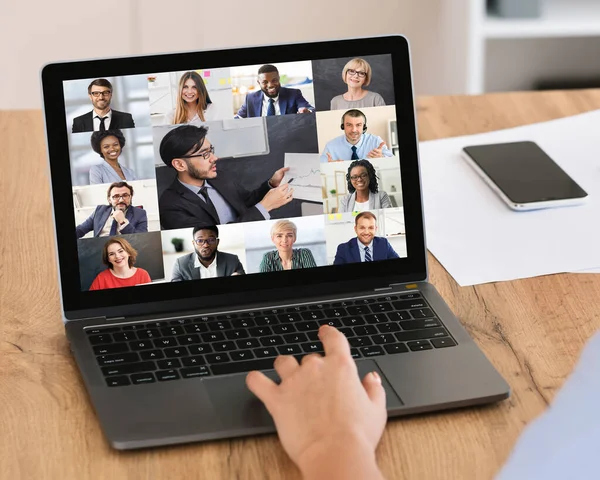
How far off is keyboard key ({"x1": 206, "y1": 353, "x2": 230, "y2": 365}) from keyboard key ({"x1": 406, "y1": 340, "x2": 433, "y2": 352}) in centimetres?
18

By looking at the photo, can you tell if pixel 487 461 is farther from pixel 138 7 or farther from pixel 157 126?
pixel 138 7

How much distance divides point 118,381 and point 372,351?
244 millimetres

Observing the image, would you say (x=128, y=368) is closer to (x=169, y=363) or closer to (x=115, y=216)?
(x=169, y=363)

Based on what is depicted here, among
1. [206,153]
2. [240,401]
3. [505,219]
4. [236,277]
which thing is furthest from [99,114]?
[505,219]

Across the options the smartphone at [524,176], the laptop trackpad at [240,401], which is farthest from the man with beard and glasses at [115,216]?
the smartphone at [524,176]

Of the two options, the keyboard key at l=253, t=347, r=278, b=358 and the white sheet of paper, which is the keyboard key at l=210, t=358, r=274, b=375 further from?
the white sheet of paper

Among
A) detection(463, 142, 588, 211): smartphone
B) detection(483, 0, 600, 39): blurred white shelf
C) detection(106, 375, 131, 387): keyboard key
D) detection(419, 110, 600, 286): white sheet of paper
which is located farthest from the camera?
detection(483, 0, 600, 39): blurred white shelf

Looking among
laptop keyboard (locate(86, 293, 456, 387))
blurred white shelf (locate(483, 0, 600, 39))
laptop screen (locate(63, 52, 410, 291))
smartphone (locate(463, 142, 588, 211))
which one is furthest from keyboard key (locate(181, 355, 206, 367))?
blurred white shelf (locate(483, 0, 600, 39))

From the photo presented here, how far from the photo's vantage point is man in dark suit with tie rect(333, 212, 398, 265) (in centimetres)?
97

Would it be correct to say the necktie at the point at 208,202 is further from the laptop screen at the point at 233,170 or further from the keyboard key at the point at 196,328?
the keyboard key at the point at 196,328

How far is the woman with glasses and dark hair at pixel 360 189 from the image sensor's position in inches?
38.3

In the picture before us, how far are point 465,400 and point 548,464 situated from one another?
34 cm

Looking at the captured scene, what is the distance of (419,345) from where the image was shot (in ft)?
2.89

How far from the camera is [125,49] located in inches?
110
